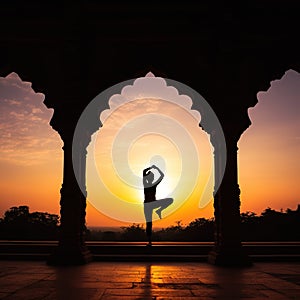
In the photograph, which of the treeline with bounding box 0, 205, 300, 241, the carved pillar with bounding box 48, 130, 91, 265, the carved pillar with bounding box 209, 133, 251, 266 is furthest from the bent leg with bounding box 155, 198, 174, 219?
the treeline with bounding box 0, 205, 300, 241

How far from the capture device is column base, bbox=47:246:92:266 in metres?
8.94

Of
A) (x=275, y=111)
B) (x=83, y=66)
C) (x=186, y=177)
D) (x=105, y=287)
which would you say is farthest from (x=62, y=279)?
(x=275, y=111)

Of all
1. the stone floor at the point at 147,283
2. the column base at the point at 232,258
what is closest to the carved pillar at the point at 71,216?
the stone floor at the point at 147,283

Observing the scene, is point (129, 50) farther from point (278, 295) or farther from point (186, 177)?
point (278, 295)

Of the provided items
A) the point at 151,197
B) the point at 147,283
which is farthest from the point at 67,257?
the point at 147,283

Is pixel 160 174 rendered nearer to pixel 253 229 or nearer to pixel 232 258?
pixel 232 258

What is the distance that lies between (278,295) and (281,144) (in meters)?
9.81

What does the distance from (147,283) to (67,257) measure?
11.2ft

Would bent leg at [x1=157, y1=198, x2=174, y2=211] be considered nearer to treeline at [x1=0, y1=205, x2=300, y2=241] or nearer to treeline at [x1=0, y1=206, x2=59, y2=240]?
treeline at [x1=0, y1=205, x2=300, y2=241]

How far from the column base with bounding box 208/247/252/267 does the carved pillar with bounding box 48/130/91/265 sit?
2816 mm

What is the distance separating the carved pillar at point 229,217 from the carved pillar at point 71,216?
9.48 ft

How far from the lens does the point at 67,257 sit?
354 inches

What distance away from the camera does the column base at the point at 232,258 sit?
8.83 m

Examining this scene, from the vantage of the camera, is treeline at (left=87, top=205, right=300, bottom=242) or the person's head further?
treeline at (left=87, top=205, right=300, bottom=242)
